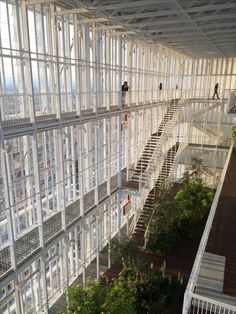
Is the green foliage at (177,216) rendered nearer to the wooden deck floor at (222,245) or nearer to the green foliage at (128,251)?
the wooden deck floor at (222,245)

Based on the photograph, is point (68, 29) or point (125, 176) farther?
point (125, 176)

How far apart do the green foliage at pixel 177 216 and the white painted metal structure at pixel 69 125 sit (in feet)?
5.95

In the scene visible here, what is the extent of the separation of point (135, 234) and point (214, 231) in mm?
6758

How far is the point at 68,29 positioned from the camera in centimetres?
1121

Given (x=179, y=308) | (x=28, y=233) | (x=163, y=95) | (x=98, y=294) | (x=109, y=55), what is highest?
(x=109, y=55)

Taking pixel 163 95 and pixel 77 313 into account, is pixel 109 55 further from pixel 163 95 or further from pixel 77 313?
pixel 77 313

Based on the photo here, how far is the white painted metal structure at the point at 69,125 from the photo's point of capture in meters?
8.34

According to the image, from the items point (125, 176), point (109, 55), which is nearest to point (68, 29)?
point (109, 55)

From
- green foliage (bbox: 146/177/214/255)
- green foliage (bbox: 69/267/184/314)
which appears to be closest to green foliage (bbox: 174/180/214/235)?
green foliage (bbox: 146/177/214/255)

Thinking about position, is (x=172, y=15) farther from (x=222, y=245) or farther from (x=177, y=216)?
(x=177, y=216)

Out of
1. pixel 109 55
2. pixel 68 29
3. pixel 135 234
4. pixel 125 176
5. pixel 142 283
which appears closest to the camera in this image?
pixel 142 283

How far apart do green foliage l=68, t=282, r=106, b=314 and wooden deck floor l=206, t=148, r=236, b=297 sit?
321 cm

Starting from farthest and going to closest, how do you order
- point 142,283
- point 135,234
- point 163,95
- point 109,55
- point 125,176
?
point 163,95 < point 125,176 < point 135,234 < point 109,55 < point 142,283

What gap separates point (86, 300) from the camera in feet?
23.9
